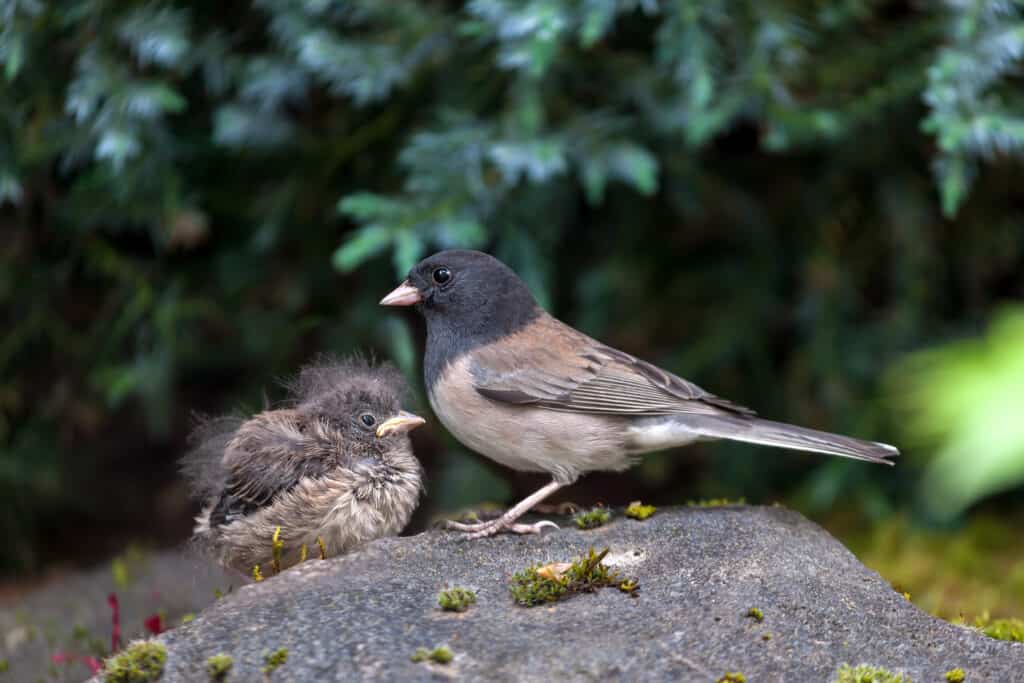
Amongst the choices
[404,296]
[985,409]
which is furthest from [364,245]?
[985,409]

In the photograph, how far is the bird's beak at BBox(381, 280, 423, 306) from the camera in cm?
434

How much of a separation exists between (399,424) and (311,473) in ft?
1.23

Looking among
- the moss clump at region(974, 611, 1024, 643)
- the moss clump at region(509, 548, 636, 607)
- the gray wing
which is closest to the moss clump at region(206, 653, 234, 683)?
the moss clump at region(509, 548, 636, 607)

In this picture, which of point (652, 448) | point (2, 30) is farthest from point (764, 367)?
point (2, 30)

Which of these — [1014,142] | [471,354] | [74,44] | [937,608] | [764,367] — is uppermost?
[74,44]

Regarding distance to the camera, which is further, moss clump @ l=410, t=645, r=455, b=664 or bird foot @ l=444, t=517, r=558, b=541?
bird foot @ l=444, t=517, r=558, b=541

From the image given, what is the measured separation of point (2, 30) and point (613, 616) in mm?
3971

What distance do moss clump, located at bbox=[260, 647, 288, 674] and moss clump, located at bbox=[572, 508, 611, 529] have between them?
1376mm

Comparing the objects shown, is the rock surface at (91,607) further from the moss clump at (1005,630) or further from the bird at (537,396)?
the moss clump at (1005,630)

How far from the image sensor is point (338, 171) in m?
6.14

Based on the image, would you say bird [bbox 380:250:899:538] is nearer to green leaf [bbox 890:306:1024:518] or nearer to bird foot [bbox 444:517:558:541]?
bird foot [bbox 444:517:558:541]

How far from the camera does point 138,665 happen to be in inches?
122

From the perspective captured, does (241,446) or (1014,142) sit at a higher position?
(1014,142)

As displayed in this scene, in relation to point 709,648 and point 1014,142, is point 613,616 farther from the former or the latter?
point 1014,142
